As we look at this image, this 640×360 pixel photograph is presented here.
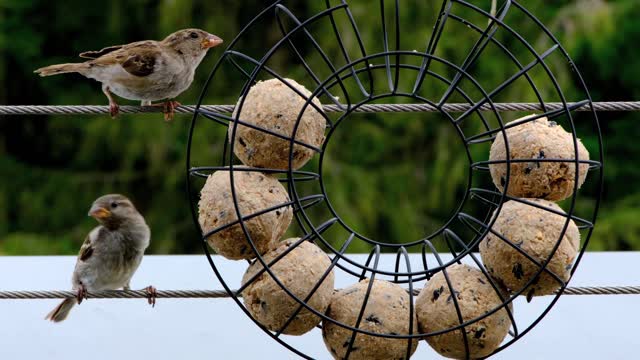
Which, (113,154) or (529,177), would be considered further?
(113,154)

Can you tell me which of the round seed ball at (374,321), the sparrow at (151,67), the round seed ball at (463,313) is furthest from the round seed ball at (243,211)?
the sparrow at (151,67)

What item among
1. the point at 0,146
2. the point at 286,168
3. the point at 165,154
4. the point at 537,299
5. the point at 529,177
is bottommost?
the point at 0,146

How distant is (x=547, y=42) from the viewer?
559cm

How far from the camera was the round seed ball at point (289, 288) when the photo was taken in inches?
68.4

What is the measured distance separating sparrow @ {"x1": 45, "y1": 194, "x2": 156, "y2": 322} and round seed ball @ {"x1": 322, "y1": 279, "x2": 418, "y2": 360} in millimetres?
934

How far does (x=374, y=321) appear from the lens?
1.74 meters

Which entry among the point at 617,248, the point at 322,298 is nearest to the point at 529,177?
the point at 322,298

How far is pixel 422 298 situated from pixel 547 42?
4028 millimetres

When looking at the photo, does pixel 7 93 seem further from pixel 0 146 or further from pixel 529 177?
pixel 529 177

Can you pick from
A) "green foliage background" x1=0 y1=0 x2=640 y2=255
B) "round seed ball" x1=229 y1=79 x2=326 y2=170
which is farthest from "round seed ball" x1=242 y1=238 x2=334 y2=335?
"green foliage background" x1=0 y1=0 x2=640 y2=255

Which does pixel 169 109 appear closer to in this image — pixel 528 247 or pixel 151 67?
pixel 151 67

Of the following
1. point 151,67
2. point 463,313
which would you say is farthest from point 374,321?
point 151,67

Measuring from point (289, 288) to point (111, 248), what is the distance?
976 millimetres

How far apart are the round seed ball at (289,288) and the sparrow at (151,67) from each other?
2.74 ft
